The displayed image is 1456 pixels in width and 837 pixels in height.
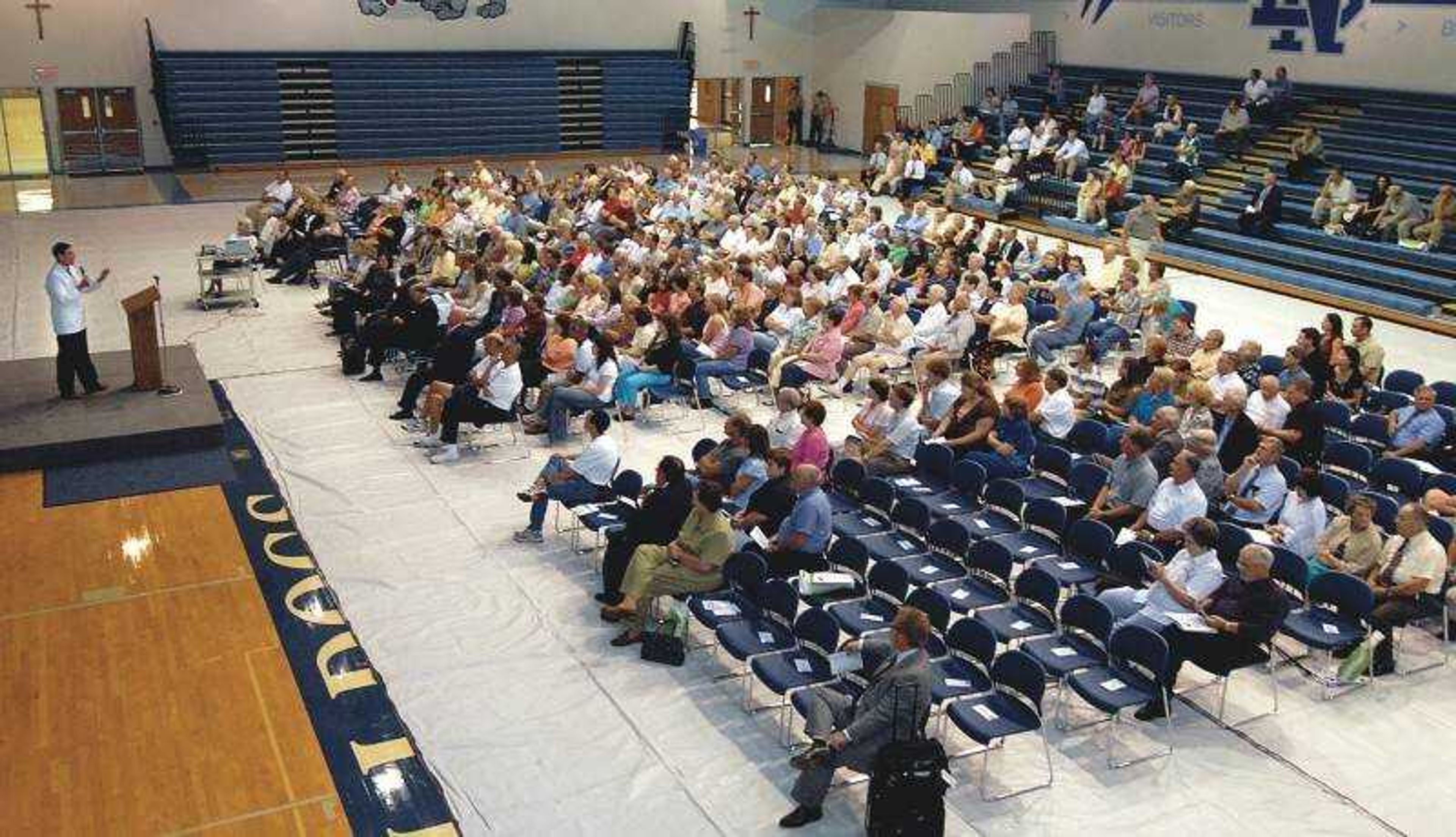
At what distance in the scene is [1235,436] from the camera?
10.7 metres

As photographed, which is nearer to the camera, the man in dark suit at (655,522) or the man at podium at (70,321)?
the man in dark suit at (655,522)

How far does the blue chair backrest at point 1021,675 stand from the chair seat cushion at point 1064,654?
0.27 metres

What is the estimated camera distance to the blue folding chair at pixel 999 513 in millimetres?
9648

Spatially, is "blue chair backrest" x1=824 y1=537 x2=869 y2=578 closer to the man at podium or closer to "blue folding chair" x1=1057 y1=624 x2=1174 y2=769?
"blue folding chair" x1=1057 y1=624 x2=1174 y2=769

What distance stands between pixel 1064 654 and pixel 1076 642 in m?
0.20

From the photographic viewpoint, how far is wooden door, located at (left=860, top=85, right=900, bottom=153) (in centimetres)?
3391

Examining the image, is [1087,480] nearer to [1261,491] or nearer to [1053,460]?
[1053,460]

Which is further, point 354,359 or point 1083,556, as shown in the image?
point 354,359

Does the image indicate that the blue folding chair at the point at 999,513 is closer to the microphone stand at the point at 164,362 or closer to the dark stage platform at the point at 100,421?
the dark stage platform at the point at 100,421

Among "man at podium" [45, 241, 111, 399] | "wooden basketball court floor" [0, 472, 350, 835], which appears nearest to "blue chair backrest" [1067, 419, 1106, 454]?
"wooden basketball court floor" [0, 472, 350, 835]

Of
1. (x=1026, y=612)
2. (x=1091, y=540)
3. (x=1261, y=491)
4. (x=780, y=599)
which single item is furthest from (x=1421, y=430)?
(x=780, y=599)

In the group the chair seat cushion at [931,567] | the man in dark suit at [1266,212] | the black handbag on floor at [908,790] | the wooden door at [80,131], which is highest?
the wooden door at [80,131]

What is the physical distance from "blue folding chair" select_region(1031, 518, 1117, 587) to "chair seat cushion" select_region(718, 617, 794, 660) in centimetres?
196

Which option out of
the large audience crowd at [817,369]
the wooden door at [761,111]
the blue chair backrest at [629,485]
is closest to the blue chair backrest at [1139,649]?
the large audience crowd at [817,369]
